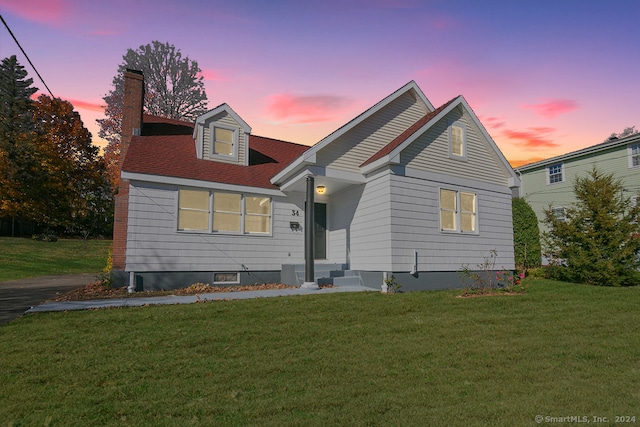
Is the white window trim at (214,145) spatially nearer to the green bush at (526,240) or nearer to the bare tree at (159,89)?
the green bush at (526,240)

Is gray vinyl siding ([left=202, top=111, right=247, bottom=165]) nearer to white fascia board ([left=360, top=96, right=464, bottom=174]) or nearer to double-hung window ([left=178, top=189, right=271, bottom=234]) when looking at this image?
double-hung window ([left=178, top=189, right=271, bottom=234])

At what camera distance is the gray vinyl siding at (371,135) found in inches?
496

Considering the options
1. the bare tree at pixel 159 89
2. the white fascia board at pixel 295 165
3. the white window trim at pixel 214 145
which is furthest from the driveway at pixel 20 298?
the bare tree at pixel 159 89

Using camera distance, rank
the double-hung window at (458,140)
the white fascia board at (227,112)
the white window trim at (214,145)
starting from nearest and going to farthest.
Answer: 1. the double-hung window at (458,140)
2. the white fascia board at (227,112)
3. the white window trim at (214,145)

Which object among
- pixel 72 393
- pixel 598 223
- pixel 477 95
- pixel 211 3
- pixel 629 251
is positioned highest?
pixel 211 3

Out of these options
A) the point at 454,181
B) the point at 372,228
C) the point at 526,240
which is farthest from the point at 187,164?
the point at 526,240

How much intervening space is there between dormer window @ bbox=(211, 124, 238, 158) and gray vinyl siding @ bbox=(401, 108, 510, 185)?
684 centimetres

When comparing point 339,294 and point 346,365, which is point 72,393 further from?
point 339,294

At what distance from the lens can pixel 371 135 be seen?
13500 mm

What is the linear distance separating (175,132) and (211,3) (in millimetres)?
5965

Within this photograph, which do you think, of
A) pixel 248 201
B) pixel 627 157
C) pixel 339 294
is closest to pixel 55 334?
pixel 339 294

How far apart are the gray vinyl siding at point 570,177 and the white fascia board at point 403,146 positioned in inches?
461

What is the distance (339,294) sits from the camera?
1023cm

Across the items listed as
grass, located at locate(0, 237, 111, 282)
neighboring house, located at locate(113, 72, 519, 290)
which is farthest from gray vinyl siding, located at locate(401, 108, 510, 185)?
grass, located at locate(0, 237, 111, 282)
